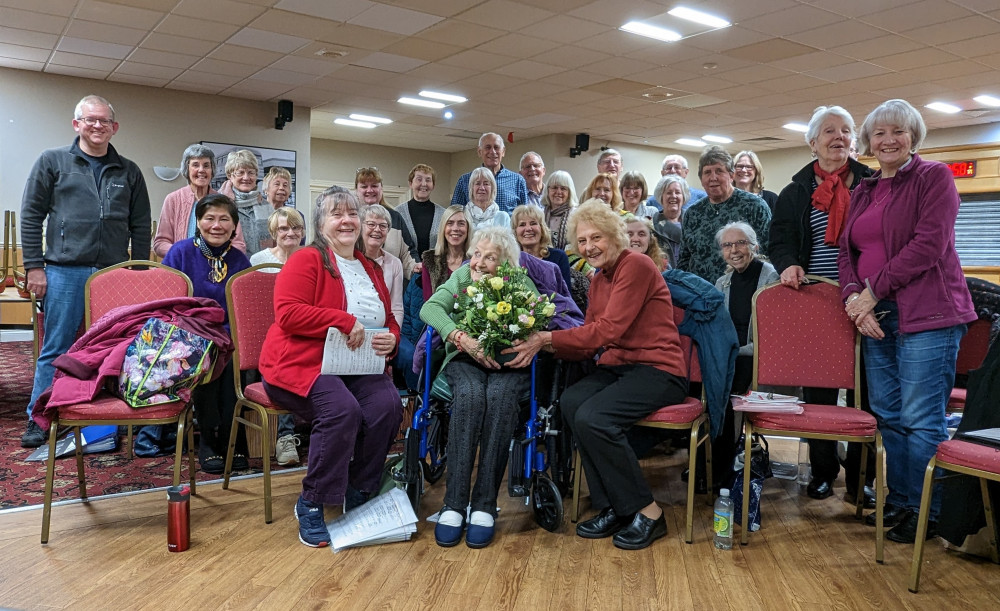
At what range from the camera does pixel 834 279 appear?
3221 mm

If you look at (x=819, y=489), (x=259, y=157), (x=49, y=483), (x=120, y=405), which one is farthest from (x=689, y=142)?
(x=49, y=483)

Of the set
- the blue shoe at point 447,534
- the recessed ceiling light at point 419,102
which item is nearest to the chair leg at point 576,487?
the blue shoe at point 447,534

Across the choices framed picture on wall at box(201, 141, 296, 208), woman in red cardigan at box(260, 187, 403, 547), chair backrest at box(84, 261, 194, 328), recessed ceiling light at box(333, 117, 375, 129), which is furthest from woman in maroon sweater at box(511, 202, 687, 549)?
recessed ceiling light at box(333, 117, 375, 129)

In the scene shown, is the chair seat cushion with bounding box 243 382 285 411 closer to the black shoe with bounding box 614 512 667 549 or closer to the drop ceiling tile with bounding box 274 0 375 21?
the black shoe with bounding box 614 512 667 549

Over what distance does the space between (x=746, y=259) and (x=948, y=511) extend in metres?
1.36

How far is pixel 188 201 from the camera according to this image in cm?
428

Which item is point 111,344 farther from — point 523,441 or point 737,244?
point 737,244

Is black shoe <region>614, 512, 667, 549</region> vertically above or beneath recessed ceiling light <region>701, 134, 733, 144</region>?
beneath

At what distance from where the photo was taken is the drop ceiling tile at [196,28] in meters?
6.13

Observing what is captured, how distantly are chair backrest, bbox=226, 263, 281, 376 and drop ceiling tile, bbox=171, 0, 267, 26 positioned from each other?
3422 millimetres

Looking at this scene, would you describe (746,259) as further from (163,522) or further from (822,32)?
(822,32)

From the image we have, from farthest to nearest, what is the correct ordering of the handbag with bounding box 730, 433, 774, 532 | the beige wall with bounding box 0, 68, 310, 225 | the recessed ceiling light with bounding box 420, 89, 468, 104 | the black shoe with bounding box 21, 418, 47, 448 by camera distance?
the recessed ceiling light with bounding box 420, 89, 468, 104 < the beige wall with bounding box 0, 68, 310, 225 < the black shoe with bounding box 21, 418, 47, 448 < the handbag with bounding box 730, 433, 774, 532

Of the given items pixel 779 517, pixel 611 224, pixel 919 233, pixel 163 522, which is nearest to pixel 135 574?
pixel 163 522

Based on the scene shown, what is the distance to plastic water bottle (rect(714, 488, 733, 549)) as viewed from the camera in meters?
2.74
